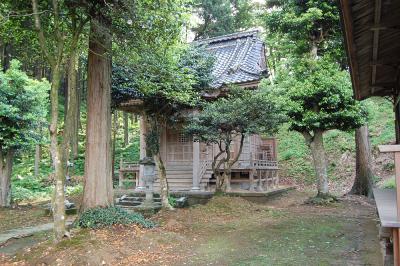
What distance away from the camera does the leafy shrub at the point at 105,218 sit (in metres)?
7.05

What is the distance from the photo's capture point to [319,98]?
11859 mm

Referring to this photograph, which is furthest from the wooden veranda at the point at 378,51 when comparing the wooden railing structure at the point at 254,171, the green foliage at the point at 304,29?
the wooden railing structure at the point at 254,171

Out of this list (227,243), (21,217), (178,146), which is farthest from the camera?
(178,146)

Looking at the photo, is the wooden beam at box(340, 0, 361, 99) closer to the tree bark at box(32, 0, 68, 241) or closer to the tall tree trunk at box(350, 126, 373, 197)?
the tree bark at box(32, 0, 68, 241)

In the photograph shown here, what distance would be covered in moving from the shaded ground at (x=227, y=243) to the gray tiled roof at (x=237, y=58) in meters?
6.68

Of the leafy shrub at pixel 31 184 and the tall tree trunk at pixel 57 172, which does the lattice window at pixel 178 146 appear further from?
the tall tree trunk at pixel 57 172

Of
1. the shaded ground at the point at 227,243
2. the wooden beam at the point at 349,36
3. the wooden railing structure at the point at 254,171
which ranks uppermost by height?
the wooden beam at the point at 349,36

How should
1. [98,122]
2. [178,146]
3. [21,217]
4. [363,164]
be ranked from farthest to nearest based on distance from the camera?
[178,146] < [363,164] < [21,217] < [98,122]

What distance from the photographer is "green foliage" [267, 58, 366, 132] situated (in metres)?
11.5

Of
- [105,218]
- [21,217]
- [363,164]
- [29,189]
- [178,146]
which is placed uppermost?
[178,146]

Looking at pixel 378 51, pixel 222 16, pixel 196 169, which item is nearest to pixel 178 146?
pixel 196 169

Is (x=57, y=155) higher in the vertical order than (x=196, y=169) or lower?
higher

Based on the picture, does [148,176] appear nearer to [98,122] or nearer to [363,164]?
[98,122]

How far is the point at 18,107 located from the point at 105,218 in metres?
7.65
